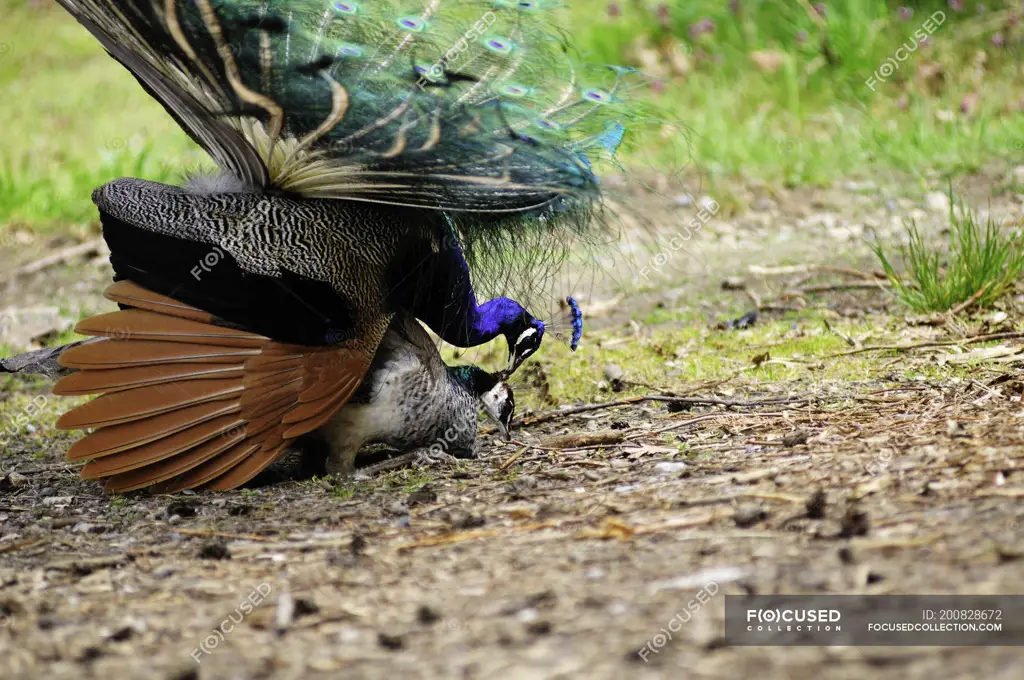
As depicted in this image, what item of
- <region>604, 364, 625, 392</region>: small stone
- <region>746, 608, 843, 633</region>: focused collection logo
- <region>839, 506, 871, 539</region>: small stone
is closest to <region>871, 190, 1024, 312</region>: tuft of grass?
<region>604, 364, 625, 392</region>: small stone

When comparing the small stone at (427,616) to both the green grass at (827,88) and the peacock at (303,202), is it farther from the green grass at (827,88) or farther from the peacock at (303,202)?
the green grass at (827,88)

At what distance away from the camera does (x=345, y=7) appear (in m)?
3.87

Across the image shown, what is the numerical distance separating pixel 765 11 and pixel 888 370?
5389mm

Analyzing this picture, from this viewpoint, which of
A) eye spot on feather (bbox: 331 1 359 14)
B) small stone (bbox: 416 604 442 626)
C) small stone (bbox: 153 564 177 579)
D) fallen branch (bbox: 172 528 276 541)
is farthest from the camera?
eye spot on feather (bbox: 331 1 359 14)

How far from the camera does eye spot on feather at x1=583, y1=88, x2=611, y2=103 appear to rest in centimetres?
397

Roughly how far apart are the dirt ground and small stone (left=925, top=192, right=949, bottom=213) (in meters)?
2.65

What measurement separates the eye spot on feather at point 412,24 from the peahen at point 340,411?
1054 mm

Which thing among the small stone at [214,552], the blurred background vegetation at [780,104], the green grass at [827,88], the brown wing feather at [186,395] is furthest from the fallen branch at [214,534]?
the green grass at [827,88]

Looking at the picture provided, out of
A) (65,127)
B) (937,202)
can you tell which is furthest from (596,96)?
(65,127)

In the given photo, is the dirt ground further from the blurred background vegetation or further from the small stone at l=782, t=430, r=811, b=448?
the blurred background vegetation

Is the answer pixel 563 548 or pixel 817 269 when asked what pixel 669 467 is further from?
pixel 817 269

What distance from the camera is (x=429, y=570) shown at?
2.79m

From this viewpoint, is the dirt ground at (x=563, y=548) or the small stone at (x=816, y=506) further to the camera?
the small stone at (x=816, y=506)

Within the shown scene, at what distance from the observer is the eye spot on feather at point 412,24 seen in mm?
3879
